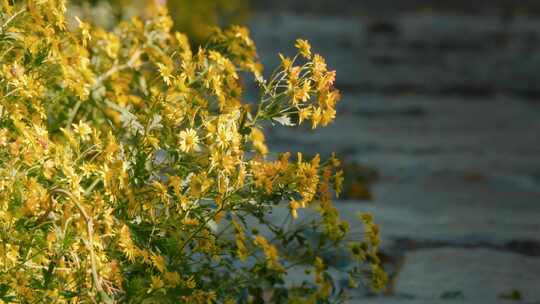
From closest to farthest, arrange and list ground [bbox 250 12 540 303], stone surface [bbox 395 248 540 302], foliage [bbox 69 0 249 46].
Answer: stone surface [bbox 395 248 540 302], ground [bbox 250 12 540 303], foliage [bbox 69 0 249 46]

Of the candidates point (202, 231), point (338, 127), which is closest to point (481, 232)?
point (202, 231)

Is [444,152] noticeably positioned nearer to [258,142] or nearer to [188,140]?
[258,142]

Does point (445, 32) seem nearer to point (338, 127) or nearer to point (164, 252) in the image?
point (338, 127)

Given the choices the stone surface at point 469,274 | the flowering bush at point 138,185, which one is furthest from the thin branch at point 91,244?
the stone surface at point 469,274

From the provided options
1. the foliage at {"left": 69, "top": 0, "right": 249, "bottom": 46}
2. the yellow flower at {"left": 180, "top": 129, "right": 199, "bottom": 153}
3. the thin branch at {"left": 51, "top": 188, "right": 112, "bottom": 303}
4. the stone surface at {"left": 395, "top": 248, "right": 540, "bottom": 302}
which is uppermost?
the yellow flower at {"left": 180, "top": 129, "right": 199, "bottom": 153}

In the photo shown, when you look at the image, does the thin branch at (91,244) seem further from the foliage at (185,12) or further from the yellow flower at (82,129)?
the foliage at (185,12)

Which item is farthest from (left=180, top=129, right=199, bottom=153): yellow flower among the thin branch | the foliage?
the foliage

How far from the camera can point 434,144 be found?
22.1 feet

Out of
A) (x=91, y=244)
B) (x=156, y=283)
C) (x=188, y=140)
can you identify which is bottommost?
(x=156, y=283)

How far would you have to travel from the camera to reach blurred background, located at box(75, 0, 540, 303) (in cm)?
362

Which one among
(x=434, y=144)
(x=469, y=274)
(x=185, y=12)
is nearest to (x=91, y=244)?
(x=469, y=274)

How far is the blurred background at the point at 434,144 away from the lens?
142 inches

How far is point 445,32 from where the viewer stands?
17.0 m

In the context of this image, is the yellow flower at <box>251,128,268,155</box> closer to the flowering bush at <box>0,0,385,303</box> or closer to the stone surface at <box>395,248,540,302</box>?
the flowering bush at <box>0,0,385,303</box>
